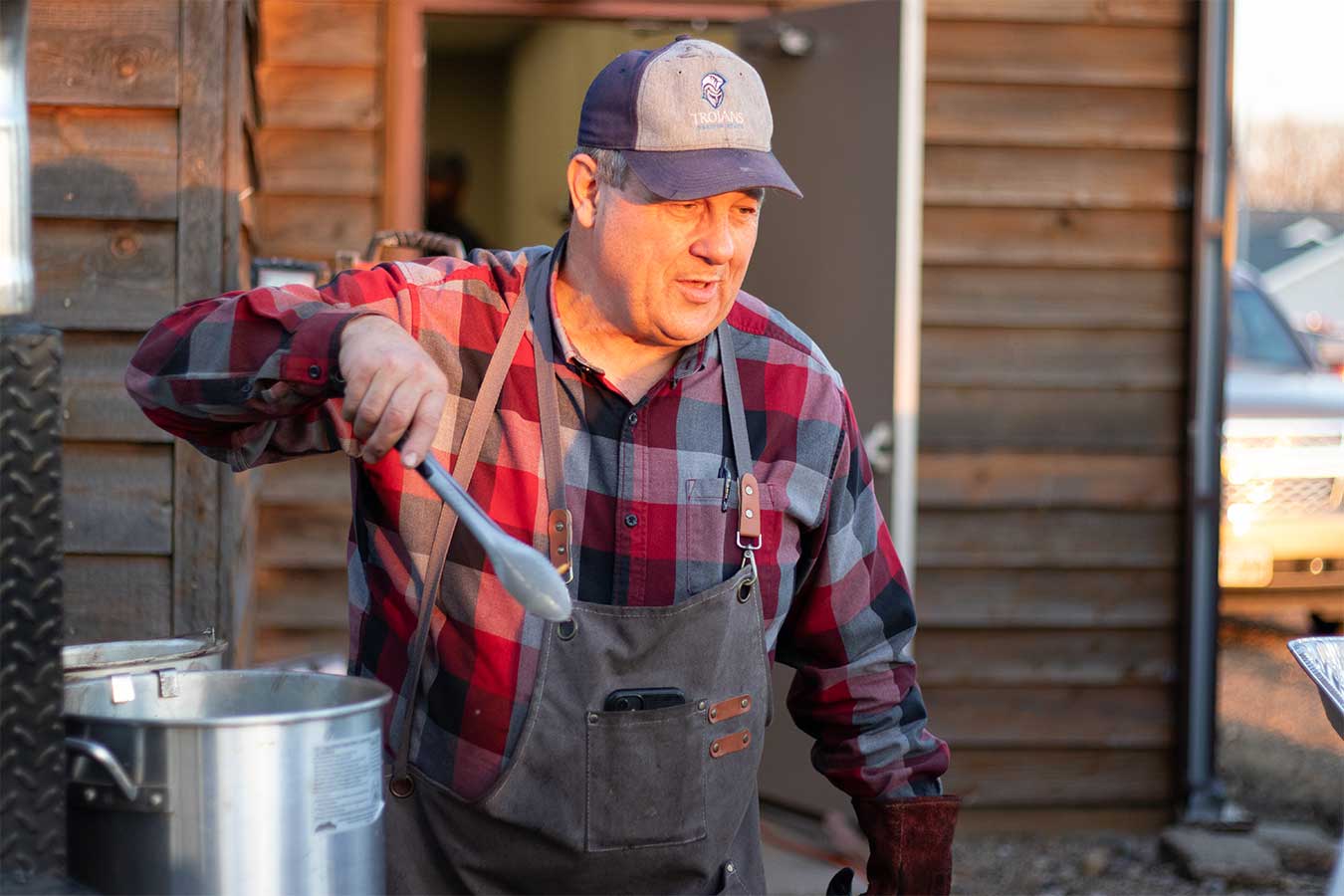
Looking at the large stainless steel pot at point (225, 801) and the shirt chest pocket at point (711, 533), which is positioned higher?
the shirt chest pocket at point (711, 533)

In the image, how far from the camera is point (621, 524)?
6.32ft

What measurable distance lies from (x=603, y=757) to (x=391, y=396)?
2.04 feet

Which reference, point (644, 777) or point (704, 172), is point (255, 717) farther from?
point (704, 172)

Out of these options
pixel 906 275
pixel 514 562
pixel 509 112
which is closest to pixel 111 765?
pixel 514 562

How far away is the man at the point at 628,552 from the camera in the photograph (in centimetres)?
185

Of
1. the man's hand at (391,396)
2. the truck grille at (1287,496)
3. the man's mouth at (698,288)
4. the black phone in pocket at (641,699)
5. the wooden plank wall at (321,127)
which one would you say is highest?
the wooden plank wall at (321,127)

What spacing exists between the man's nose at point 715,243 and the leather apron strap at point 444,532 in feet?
0.84

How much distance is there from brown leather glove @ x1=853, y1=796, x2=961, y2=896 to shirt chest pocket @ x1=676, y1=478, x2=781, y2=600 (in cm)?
36

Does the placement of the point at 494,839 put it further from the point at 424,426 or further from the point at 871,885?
the point at 424,426

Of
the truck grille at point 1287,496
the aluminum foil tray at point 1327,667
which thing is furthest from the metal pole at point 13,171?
the truck grille at point 1287,496

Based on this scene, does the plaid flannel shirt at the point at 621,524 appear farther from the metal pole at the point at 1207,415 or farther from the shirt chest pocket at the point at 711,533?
the metal pole at the point at 1207,415

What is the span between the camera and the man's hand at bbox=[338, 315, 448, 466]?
139 cm

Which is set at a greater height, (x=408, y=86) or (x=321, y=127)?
(x=408, y=86)

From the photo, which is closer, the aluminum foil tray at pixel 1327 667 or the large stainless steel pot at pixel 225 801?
the large stainless steel pot at pixel 225 801
